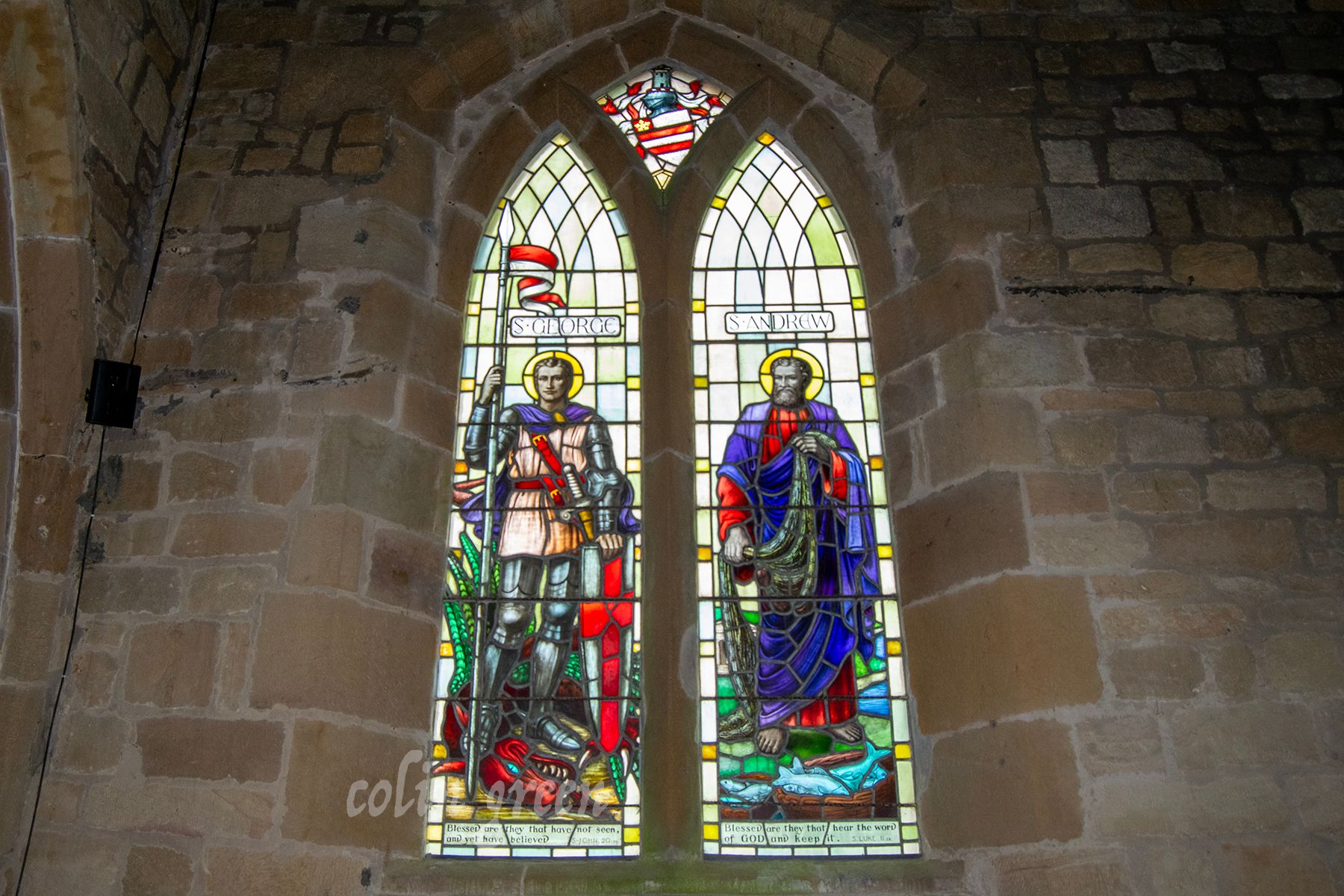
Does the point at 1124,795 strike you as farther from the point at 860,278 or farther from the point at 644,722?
the point at 860,278

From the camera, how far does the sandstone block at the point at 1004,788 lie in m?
3.01

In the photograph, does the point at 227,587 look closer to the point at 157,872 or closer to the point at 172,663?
the point at 172,663

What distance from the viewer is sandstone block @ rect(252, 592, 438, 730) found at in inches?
123

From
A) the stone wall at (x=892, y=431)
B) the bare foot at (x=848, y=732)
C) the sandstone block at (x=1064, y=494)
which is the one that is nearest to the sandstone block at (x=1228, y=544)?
the stone wall at (x=892, y=431)

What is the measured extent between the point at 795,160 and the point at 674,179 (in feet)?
1.58

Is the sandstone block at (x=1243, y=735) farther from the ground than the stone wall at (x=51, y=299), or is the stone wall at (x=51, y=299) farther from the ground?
the stone wall at (x=51, y=299)

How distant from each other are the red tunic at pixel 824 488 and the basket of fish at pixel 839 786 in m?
0.12

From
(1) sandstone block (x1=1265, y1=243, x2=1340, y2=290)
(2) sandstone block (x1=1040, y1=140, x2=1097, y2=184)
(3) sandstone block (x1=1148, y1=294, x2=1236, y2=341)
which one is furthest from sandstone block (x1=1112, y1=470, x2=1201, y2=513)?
(2) sandstone block (x1=1040, y1=140, x2=1097, y2=184)

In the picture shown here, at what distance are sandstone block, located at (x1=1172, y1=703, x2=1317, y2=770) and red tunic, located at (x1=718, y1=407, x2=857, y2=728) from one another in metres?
0.91

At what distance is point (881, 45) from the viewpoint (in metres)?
4.26

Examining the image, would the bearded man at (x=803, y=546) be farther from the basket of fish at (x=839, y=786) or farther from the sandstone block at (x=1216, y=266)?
the sandstone block at (x=1216, y=266)

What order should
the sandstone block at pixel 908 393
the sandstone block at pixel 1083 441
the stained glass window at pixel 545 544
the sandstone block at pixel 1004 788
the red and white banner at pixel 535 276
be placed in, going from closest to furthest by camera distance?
the sandstone block at pixel 1004 788
the stained glass window at pixel 545 544
the sandstone block at pixel 1083 441
the sandstone block at pixel 908 393
the red and white banner at pixel 535 276

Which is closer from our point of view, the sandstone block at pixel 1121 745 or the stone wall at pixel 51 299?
the sandstone block at pixel 1121 745

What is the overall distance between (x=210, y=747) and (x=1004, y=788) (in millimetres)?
2123
